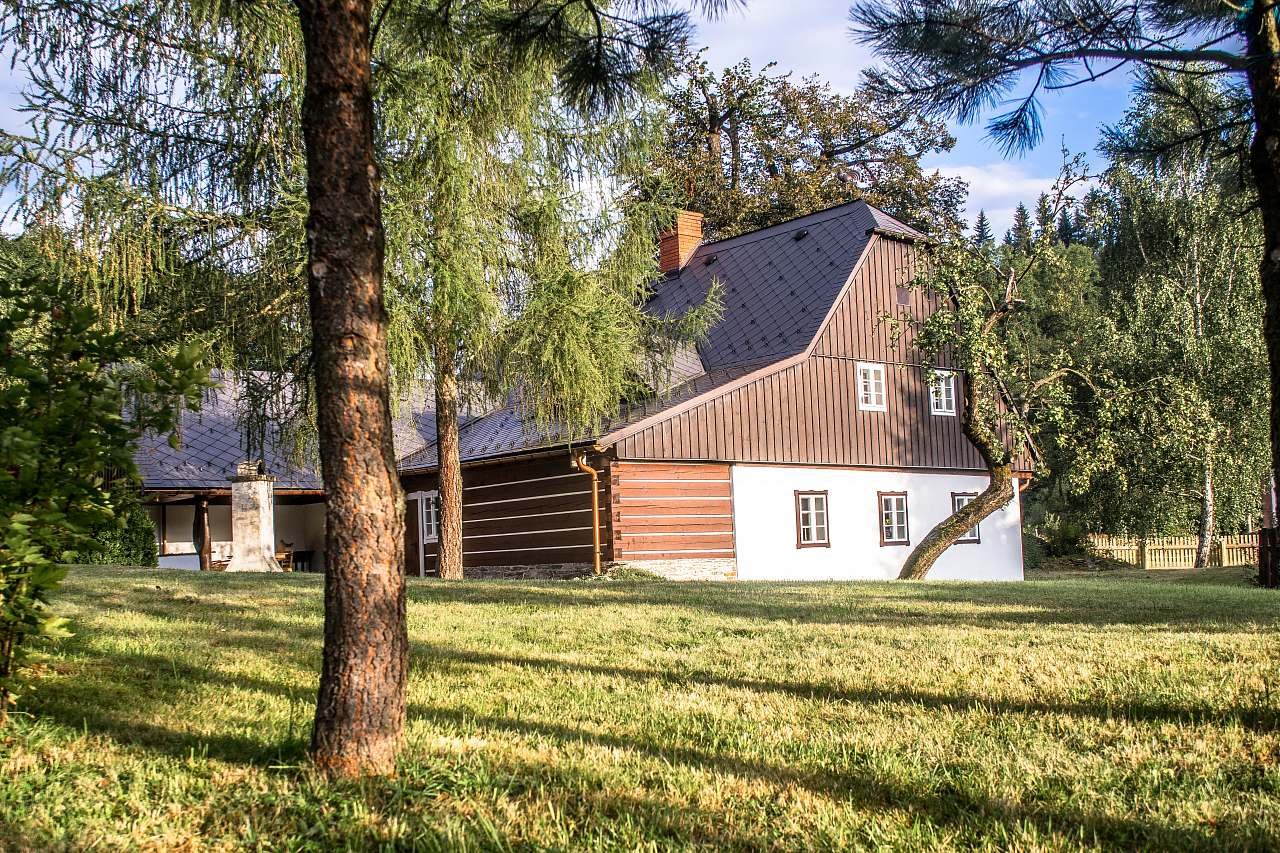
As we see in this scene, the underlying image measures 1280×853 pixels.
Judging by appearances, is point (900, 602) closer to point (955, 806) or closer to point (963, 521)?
point (955, 806)

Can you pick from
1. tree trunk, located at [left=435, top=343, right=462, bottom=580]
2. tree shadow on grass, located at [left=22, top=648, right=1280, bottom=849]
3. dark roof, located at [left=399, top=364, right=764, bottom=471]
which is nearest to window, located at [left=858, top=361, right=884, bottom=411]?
dark roof, located at [left=399, top=364, right=764, bottom=471]

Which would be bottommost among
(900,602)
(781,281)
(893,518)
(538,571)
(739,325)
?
(538,571)

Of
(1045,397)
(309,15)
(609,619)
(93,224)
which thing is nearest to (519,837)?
(309,15)

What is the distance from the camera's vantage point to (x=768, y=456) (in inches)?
849

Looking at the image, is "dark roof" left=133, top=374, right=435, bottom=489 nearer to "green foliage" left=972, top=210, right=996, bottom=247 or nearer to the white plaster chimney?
the white plaster chimney

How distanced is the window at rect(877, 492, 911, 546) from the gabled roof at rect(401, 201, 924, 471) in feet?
13.4

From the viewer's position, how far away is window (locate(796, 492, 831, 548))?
22078 millimetres

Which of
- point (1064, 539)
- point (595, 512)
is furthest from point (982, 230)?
point (595, 512)

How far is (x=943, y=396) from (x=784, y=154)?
11.7 meters

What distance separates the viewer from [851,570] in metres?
22.6

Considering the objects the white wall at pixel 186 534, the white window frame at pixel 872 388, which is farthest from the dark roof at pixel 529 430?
the white wall at pixel 186 534

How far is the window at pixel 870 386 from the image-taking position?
23.5 meters

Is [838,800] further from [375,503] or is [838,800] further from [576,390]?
[576,390]

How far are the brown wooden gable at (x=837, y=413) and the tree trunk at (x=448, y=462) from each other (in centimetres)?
402
